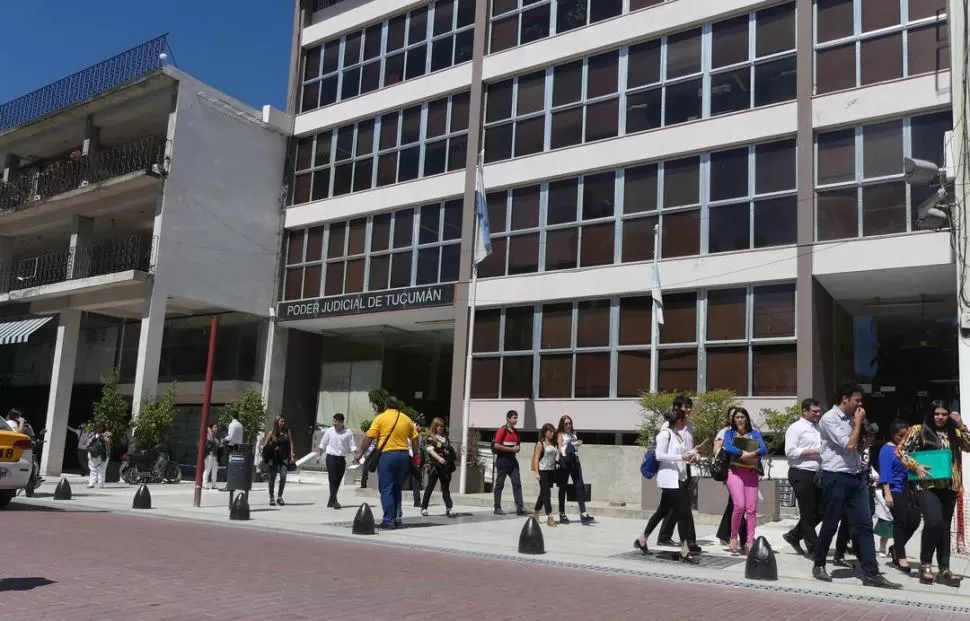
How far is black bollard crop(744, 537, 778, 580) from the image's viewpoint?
8500mm

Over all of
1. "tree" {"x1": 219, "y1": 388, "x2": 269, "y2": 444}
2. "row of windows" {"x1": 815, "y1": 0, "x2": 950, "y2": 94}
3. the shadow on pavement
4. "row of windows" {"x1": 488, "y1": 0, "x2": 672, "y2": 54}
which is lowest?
the shadow on pavement

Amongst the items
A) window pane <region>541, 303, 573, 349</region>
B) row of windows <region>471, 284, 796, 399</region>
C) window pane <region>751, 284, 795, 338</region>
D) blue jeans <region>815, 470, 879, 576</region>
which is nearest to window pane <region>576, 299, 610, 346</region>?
row of windows <region>471, 284, 796, 399</region>

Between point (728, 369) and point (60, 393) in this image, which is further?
point (60, 393)

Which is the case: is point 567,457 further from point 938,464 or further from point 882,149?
point 882,149

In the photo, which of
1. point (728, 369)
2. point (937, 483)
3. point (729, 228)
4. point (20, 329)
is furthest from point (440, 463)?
point (20, 329)

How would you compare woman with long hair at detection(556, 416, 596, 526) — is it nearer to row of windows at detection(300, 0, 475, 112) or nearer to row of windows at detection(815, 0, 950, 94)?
row of windows at detection(815, 0, 950, 94)

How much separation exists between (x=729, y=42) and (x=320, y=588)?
17.9 m

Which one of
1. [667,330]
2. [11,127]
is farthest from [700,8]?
[11,127]

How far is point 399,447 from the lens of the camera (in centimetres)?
1244

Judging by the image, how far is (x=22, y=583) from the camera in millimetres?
6652

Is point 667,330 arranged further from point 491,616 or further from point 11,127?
point 11,127

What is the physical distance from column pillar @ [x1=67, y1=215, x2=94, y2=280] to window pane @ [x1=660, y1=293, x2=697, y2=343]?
1812 centimetres

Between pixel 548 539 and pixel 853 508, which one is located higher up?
pixel 853 508

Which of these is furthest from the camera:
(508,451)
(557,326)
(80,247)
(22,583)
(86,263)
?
(80,247)
